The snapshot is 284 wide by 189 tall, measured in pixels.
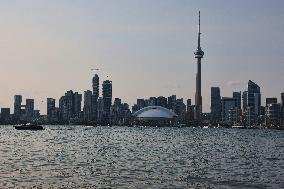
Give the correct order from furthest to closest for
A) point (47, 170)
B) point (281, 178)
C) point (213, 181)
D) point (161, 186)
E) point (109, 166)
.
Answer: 1. point (109, 166)
2. point (47, 170)
3. point (281, 178)
4. point (213, 181)
5. point (161, 186)

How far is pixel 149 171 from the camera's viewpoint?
5822 centimetres

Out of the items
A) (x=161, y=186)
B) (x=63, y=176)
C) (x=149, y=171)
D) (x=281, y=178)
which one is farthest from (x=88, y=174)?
(x=281, y=178)

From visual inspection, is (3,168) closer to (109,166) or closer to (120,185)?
(109,166)

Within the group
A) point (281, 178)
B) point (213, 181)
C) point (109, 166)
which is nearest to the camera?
point (213, 181)

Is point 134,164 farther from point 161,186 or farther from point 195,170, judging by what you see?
point 161,186

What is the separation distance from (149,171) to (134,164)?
9299 millimetres

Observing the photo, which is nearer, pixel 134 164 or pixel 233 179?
pixel 233 179

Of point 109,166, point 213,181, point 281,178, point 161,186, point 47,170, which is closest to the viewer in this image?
point 161,186

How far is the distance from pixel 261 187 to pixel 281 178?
7.54 metres

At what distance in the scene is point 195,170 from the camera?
6053 centimetres

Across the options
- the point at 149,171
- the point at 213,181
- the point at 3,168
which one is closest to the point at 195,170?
the point at 149,171

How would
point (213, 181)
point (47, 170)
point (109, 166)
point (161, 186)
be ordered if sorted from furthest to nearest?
point (109, 166)
point (47, 170)
point (213, 181)
point (161, 186)

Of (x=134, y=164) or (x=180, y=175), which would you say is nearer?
(x=180, y=175)

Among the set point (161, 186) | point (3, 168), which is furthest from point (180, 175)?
point (3, 168)
